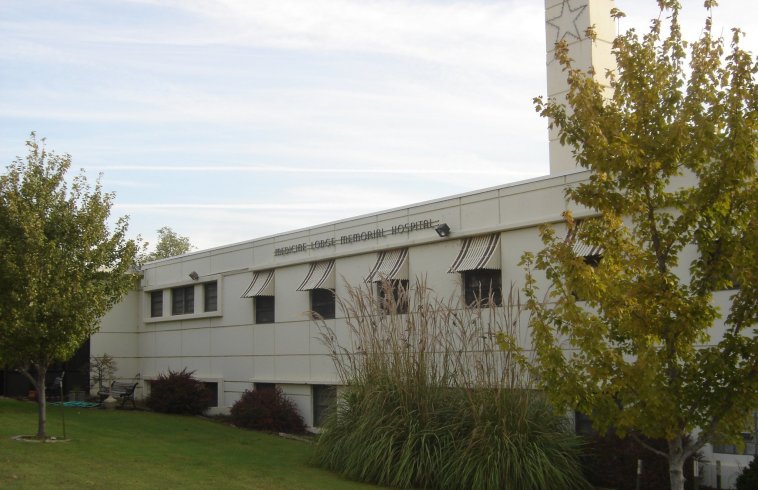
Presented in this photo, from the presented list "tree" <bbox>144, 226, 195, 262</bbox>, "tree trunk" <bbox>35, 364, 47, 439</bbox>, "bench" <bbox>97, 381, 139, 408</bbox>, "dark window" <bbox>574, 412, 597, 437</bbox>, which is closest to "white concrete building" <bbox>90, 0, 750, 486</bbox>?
"bench" <bbox>97, 381, 139, 408</bbox>

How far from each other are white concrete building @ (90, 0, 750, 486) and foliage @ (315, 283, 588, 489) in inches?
85.9

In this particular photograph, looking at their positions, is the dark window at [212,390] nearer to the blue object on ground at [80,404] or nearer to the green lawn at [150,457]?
the green lawn at [150,457]

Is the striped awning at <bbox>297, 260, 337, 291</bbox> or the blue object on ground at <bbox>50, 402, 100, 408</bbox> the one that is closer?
the striped awning at <bbox>297, 260, 337, 291</bbox>

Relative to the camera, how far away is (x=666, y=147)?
8.92 metres

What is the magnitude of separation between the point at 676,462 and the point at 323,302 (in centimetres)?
1391

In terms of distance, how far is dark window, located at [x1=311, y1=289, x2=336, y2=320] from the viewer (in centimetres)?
2170

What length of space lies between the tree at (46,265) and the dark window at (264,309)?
6361mm

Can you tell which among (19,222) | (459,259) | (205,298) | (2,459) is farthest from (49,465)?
(205,298)

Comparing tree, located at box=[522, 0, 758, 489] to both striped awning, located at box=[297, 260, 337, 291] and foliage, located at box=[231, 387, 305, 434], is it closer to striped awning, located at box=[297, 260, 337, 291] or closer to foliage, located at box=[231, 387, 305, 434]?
striped awning, located at box=[297, 260, 337, 291]

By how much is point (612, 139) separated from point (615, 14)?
61.2 inches

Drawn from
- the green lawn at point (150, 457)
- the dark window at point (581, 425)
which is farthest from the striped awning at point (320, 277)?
the dark window at point (581, 425)

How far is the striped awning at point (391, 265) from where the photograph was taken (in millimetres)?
19281

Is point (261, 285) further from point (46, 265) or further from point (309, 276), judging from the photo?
point (46, 265)

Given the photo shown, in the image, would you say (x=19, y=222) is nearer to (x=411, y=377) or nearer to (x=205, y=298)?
(x=411, y=377)
